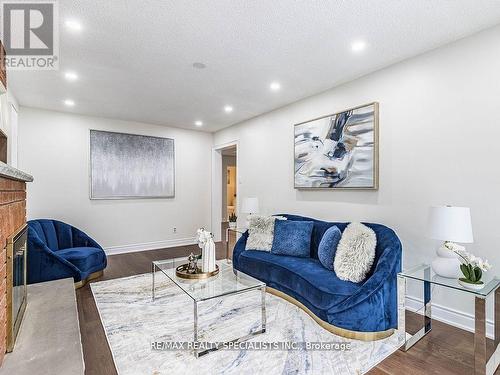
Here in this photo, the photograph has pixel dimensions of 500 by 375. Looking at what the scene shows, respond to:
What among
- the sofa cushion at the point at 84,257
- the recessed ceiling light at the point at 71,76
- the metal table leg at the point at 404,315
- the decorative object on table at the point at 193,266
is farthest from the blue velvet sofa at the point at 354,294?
the recessed ceiling light at the point at 71,76

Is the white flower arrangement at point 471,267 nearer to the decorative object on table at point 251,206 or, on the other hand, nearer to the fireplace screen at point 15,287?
the decorative object on table at point 251,206

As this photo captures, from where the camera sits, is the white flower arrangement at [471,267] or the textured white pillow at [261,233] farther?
the textured white pillow at [261,233]

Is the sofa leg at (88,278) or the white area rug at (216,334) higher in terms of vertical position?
the sofa leg at (88,278)

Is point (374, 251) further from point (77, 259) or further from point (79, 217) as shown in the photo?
point (79, 217)

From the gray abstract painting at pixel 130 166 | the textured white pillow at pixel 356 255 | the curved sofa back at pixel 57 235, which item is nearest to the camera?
the textured white pillow at pixel 356 255

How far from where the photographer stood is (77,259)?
3508 millimetres

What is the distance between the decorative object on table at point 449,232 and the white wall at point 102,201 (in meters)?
4.85

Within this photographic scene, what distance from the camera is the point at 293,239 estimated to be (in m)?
3.48

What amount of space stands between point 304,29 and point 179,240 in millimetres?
4841

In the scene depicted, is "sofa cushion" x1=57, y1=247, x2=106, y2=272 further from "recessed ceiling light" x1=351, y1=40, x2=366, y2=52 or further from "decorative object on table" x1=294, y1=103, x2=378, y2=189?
"recessed ceiling light" x1=351, y1=40, x2=366, y2=52

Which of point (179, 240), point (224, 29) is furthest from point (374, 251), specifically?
point (179, 240)

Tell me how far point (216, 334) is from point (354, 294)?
120 centimetres

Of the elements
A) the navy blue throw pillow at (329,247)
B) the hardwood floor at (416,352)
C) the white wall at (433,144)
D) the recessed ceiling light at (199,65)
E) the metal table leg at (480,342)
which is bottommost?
the hardwood floor at (416,352)

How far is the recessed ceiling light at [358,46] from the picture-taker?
261cm
